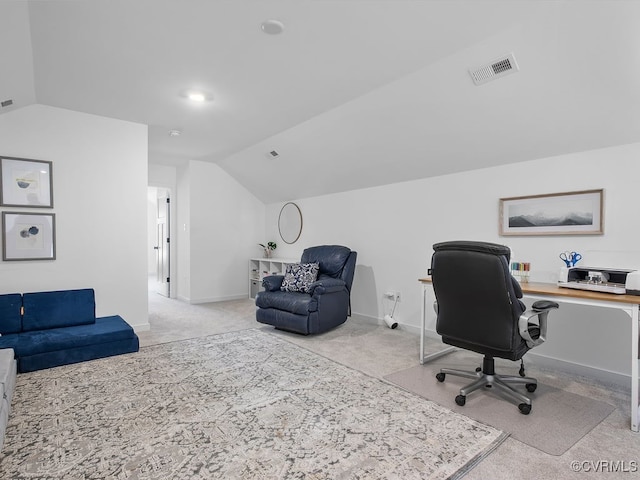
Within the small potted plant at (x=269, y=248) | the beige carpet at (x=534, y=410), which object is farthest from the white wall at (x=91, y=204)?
the beige carpet at (x=534, y=410)

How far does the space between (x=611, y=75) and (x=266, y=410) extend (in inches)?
127

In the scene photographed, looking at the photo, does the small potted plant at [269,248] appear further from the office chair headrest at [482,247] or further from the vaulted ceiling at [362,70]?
the office chair headrest at [482,247]

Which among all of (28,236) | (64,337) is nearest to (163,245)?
(28,236)

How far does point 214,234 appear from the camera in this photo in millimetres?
6371

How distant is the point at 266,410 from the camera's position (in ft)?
7.69

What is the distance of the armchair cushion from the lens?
4414mm

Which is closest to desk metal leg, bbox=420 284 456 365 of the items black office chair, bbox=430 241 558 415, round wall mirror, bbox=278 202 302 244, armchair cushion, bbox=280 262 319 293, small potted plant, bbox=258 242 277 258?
black office chair, bbox=430 241 558 415

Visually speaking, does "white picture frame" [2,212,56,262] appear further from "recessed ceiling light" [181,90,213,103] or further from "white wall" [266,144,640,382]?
"white wall" [266,144,640,382]

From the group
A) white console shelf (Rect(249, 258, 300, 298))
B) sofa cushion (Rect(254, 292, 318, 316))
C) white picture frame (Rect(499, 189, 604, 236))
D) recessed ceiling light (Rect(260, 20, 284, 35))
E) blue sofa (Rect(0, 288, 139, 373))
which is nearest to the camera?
recessed ceiling light (Rect(260, 20, 284, 35))

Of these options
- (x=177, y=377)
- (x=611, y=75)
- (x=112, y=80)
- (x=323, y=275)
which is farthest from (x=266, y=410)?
(x=611, y=75)

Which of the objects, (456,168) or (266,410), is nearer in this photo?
(266,410)

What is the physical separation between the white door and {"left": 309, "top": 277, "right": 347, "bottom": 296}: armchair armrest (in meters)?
3.86

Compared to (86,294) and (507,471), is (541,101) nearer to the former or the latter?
(507,471)

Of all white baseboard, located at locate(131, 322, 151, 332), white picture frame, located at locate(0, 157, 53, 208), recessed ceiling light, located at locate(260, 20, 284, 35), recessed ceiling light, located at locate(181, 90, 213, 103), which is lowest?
white baseboard, located at locate(131, 322, 151, 332)
